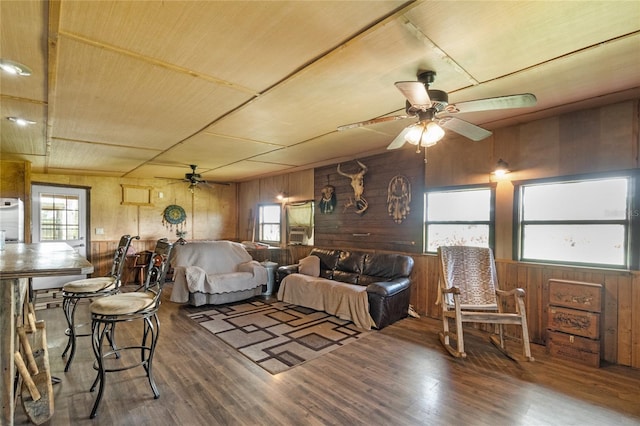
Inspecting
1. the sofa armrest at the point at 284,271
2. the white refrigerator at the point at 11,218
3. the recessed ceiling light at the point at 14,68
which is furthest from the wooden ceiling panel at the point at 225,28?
the white refrigerator at the point at 11,218

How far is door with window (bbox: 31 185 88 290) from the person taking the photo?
627 centimetres

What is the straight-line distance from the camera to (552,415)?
2.20 m

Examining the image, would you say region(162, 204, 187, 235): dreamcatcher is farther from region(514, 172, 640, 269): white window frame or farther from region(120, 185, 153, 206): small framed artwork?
region(514, 172, 640, 269): white window frame

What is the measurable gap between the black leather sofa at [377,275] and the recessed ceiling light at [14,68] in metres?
3.88

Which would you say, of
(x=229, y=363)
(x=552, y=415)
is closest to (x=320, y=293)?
(x=229, y=363)

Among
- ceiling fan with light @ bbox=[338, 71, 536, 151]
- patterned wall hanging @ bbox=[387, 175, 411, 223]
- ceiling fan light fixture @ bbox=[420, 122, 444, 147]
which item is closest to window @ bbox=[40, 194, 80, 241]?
patterned wall hanging @ bbox=[387, 175, 411, 223]

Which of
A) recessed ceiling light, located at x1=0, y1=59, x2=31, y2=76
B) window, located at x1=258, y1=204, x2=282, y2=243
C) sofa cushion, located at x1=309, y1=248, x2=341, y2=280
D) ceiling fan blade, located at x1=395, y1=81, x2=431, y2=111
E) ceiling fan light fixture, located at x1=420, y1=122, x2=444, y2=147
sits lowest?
sofa cushion, located at x1=309, y1=248, x2=341, y2=280

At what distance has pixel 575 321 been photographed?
305cm

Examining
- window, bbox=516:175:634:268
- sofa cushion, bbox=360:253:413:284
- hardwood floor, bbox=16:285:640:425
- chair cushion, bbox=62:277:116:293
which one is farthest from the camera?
sofa cushion, bbox=360:253:413:284

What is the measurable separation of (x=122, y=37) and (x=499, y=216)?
4125 mm

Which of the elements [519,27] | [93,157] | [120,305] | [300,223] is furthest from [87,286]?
[300,223]

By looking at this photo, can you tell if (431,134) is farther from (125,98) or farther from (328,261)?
(328,261)

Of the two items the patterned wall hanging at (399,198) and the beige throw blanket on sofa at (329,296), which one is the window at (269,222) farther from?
the patterned wall hanging at (399,198)

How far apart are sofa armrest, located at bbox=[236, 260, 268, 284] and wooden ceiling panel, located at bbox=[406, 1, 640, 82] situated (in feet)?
→ 14.4
